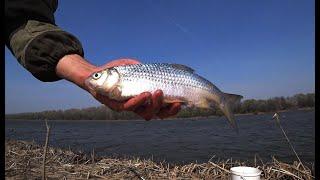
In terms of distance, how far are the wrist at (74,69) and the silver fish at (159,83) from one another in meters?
0.11

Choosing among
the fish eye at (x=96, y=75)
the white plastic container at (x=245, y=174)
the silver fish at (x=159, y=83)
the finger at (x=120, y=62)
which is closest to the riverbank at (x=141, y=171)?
the white plastic container at (x=245, y=174)

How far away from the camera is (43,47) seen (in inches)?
157

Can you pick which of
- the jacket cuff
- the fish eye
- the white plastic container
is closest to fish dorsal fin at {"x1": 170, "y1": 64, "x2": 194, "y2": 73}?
the fish eye

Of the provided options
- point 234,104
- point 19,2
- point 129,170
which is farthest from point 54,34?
point 129,170

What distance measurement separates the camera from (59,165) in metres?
7.71

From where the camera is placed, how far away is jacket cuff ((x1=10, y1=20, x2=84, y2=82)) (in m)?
4.01

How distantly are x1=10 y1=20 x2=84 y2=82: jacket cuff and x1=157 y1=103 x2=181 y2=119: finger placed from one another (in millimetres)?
1217

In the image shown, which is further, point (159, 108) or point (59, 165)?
point (59, 165)

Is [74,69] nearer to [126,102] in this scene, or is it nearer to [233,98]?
[126,102]

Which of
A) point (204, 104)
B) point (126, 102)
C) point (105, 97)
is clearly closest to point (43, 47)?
point (105, 97)

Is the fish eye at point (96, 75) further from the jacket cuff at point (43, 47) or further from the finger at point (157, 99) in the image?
the finger at point (157, 99)

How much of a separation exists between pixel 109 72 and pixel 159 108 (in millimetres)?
702

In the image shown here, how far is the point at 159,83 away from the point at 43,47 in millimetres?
1350
